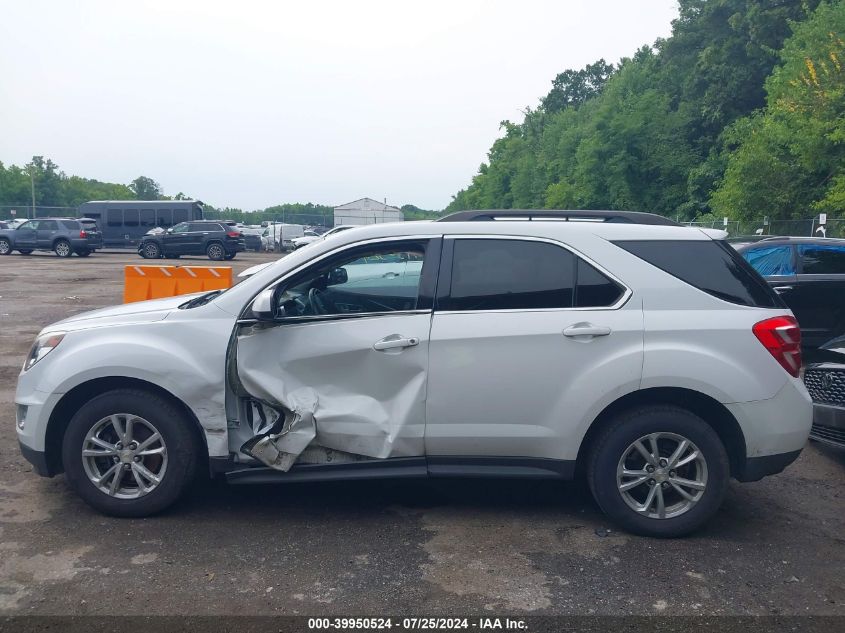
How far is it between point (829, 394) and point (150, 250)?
1237 inches

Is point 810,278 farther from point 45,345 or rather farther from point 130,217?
point 130,217

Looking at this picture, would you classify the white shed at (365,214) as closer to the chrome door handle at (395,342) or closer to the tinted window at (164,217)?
the tinted window at (164,217)

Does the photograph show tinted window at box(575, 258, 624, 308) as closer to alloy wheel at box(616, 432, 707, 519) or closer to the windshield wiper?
alloy wheel at box(616, 432, 707, 519)

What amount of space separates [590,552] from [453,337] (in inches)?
54.5

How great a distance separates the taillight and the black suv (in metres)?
30.0

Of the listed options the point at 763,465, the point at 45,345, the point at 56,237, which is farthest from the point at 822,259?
the point at 56,237

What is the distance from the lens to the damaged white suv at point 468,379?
440cm

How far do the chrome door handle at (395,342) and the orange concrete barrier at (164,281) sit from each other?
6.70 meters

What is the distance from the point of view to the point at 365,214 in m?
71.1

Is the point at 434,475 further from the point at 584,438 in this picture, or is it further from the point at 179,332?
the point at 179,332

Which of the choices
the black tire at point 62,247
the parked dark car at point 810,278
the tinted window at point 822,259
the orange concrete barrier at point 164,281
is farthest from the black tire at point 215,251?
the tinted window at point 822,259

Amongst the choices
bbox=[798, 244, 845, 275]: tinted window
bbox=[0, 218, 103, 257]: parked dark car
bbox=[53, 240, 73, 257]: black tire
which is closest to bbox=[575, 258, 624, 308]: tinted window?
bbox=[798, 244, 845, 275]: tinted window

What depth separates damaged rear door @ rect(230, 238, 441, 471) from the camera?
4.47m

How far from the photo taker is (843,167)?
26.7 metres
